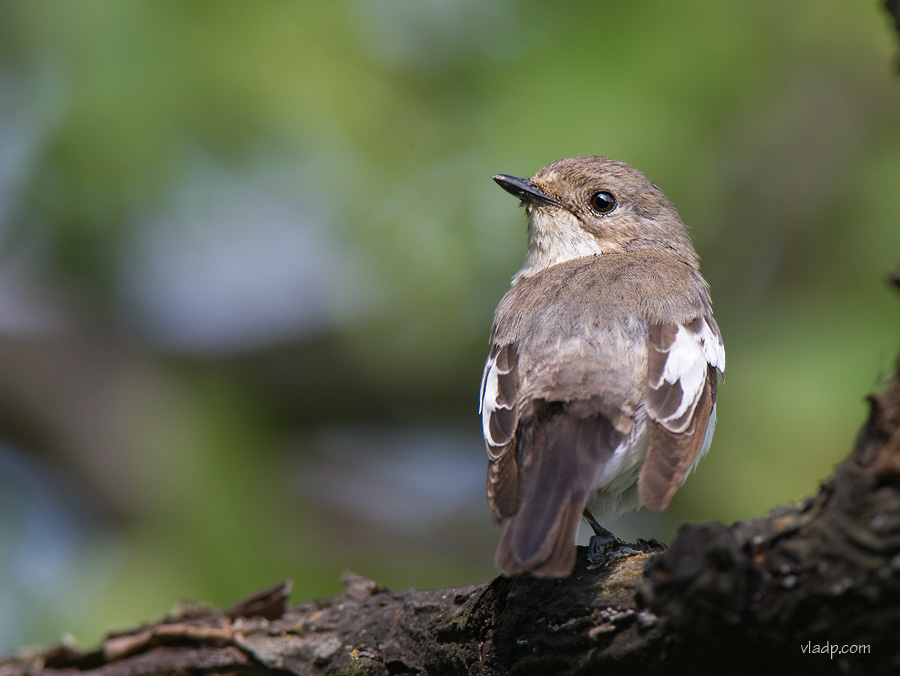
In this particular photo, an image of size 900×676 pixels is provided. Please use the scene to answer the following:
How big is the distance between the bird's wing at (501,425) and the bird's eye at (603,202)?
5.37ft

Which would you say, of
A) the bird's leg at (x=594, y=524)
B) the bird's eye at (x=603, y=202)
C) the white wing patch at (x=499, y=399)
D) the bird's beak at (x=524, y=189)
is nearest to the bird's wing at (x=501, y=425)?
the white wing patch at (x=499, y=399)

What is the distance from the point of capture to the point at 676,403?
3994 millimetres

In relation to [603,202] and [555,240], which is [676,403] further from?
[603,202]

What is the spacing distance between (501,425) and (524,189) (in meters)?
2.09

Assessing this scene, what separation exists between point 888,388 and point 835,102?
14.6 feet

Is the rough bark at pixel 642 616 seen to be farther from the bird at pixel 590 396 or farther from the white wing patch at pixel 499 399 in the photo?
the white wing patch at pixel 499 399

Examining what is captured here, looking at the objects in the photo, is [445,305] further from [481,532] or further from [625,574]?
[625,574]

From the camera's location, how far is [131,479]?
6328 mm

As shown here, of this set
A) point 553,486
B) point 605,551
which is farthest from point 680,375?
point 605,551

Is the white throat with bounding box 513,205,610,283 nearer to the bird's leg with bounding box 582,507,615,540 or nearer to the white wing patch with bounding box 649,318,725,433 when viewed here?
the white wing patch with bounding box 649,318,725,433

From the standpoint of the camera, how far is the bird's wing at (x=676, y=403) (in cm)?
366

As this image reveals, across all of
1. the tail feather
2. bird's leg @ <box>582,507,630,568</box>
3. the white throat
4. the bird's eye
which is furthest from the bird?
the bird's eye

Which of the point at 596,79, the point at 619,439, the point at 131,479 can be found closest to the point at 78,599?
the point at 131,479

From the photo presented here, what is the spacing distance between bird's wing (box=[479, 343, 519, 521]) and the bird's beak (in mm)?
1198
